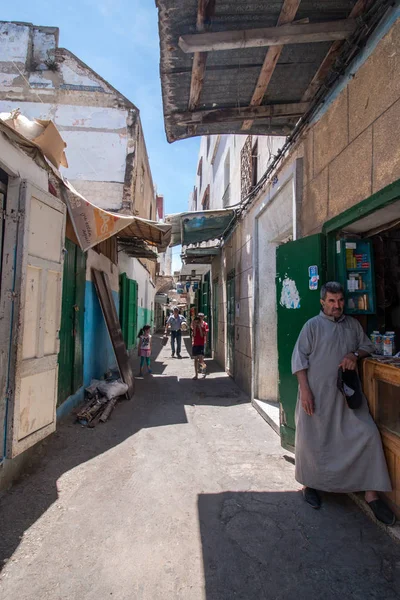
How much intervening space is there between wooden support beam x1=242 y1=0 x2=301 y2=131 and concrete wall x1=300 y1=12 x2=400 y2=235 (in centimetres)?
66

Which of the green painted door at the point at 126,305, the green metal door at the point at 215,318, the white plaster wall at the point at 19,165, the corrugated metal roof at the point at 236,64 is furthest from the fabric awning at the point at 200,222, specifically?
the white plaster wall at the point at 19,165

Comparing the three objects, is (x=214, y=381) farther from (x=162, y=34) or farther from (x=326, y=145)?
(x=162, y=34)

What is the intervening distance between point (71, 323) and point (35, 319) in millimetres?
1913

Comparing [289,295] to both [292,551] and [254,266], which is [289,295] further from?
[292,551]

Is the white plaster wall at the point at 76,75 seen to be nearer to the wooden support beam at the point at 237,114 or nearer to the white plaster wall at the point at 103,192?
the white plaster wall at the point at 103,192

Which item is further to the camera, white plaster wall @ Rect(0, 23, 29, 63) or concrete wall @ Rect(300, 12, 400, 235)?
white plaster wall @ Rect(0, 23, 29, 63)

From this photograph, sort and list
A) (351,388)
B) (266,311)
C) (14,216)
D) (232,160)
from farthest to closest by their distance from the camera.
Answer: (232,160) → (266,311) → (14,216) → (351,388)

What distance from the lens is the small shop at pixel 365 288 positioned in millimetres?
2607

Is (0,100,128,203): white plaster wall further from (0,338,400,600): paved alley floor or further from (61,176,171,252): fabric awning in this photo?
(0,338,400,600): paved alley floor

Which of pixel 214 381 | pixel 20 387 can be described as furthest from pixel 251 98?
pixel 214 381

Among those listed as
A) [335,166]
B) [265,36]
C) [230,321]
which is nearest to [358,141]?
[335,166]

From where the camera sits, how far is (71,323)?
16.7 ft

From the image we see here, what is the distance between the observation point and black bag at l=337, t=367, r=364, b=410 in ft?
8.73

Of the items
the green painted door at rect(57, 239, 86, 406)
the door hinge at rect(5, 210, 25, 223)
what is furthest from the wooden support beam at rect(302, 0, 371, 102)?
the green painted door at rect(57, 239, 86, 406)
